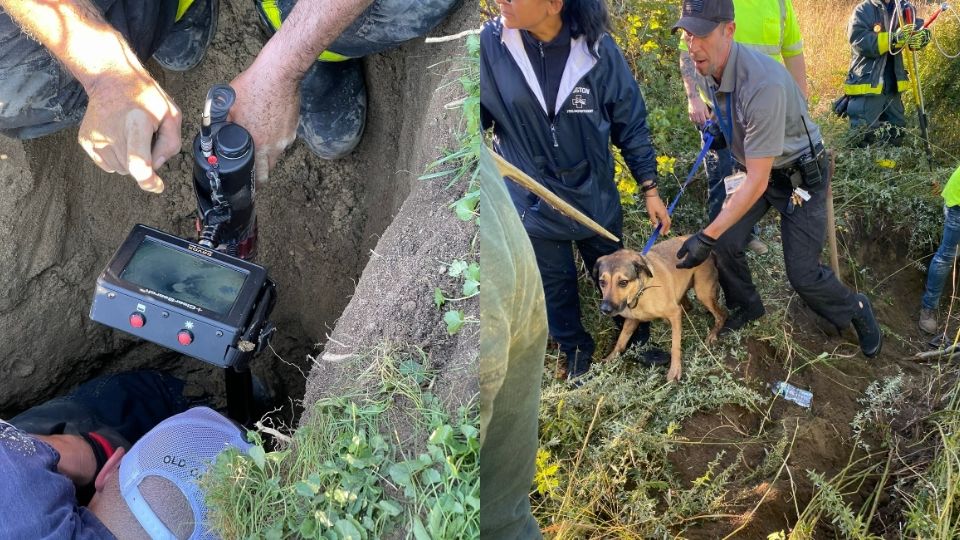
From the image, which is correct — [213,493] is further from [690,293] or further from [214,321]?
[690,293]

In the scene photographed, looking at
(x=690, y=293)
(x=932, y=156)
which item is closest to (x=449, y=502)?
(x=690, y=293)

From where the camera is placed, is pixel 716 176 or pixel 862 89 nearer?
pixel 716 176

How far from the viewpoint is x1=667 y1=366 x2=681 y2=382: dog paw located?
7.02 ft

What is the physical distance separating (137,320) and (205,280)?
167mm

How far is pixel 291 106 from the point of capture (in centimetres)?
186

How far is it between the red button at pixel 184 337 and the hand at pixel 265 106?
41 centimetres

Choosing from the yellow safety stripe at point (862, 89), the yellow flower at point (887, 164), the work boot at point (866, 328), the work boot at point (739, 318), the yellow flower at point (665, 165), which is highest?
the yellow flower at point (665, 165)

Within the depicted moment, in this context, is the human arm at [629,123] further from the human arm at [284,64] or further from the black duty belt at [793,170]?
the black duty belt at [793,170]

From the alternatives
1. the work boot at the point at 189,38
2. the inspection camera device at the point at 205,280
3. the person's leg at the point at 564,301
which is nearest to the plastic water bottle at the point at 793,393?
the person's leg at the point at 564,301

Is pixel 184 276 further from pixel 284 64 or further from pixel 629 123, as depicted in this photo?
pixel 629 123

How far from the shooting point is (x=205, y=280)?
5.93ft

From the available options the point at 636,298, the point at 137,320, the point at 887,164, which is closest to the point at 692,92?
the point at 636,298

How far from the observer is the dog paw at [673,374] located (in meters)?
2.14

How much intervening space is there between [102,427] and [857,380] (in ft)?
7.94
